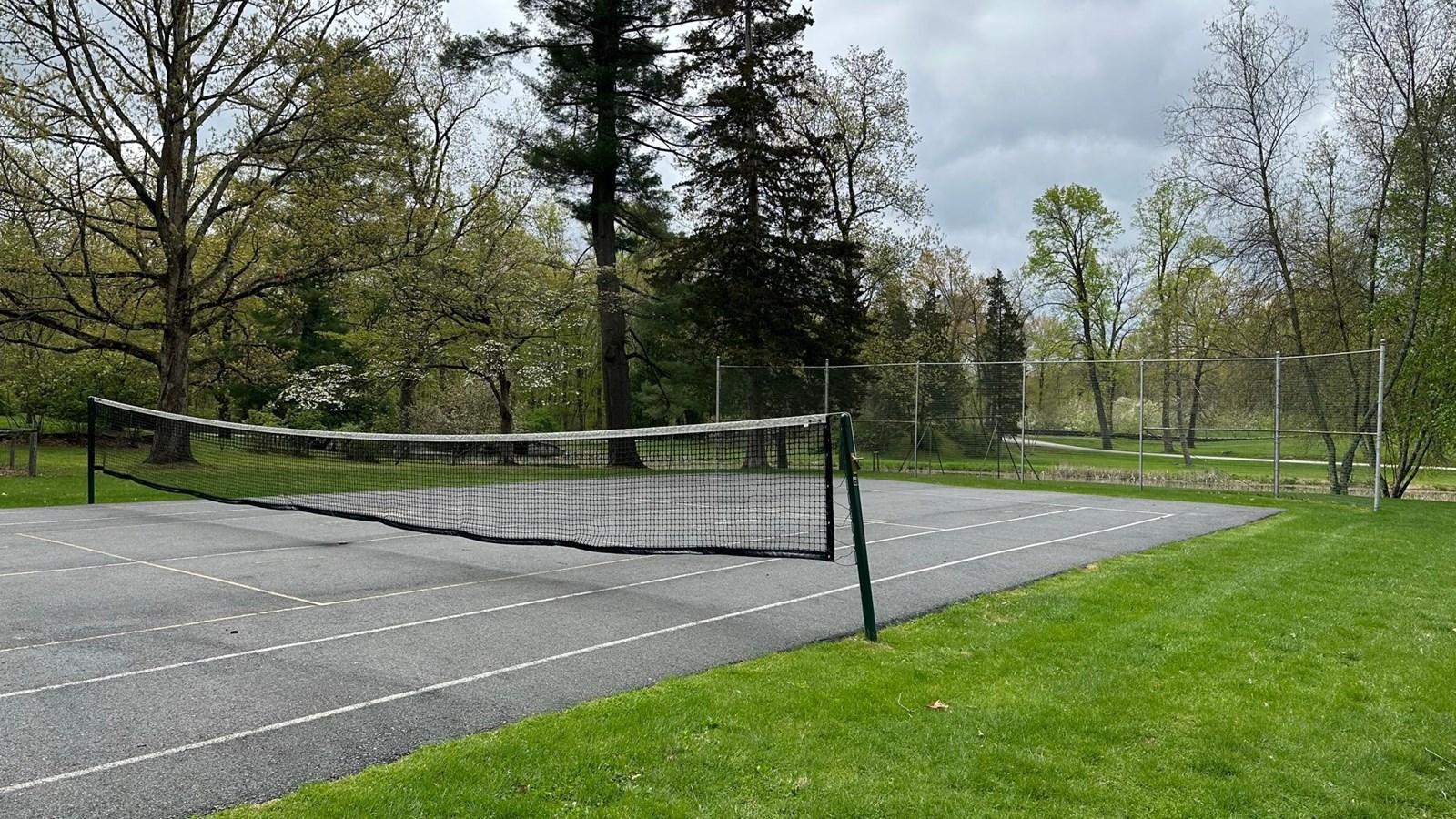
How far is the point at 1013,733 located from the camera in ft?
13.0

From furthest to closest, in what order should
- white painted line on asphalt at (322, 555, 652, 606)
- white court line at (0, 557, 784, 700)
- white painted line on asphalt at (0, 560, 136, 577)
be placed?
white painted line on asphalt at (0, 560, 136, 577) < white painted line on asphalt at (322, 555, 652, 606) < white court line at (0, 557, 784, 700)

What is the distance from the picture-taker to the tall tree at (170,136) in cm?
1769

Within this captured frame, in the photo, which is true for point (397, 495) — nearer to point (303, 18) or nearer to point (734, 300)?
point (734, 300)

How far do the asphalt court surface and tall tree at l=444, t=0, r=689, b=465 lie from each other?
1419cm

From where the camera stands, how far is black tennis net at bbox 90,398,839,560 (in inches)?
352

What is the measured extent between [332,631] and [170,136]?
17929 mm

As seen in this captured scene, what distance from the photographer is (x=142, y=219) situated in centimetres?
2234

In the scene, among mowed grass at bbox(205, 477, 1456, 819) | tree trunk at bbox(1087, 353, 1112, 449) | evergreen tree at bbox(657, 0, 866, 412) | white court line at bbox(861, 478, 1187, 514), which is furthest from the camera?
evergreen tree at bbox(657, 0, 866, 412)

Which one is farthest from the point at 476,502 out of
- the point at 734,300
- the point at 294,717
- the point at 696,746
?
the point at 734,300

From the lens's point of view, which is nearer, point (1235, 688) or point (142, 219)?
point (1235, 688)

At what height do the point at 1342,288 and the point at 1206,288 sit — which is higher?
the point at 1206,288

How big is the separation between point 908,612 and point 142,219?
23743 mm

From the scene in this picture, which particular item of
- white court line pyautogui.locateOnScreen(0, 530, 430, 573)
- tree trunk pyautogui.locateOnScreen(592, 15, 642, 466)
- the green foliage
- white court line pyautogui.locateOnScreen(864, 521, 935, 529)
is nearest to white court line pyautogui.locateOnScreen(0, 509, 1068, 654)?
white court line pyautogui.locateOnScreen(0, 530, 430, 573)

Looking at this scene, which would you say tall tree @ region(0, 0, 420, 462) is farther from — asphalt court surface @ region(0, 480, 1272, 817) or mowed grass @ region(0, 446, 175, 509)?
asphalt court surface @ region(0, 480, 1272, 817)
